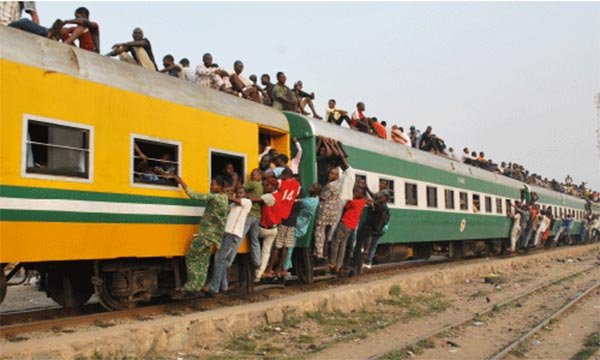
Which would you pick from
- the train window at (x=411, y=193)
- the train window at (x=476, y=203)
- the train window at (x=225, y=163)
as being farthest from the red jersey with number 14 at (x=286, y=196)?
the train window at (x=476, y=203)

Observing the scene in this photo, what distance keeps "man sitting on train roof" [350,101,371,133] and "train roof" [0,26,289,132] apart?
5281mm

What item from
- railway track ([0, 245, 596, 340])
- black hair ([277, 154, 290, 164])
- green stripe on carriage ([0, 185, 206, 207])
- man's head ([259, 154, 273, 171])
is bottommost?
railway track ([0, 245, 596, 340])

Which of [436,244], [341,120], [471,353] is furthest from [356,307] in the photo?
[436,244]

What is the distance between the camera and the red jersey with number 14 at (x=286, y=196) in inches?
344

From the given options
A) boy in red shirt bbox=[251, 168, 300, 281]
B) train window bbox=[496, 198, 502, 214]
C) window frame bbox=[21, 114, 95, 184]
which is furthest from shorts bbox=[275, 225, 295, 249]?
train window bbox=[496, 198, 502, 214]

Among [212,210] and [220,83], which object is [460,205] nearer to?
[220,83]

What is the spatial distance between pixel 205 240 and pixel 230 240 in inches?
17.5

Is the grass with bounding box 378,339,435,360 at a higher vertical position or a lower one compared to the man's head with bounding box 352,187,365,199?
lower

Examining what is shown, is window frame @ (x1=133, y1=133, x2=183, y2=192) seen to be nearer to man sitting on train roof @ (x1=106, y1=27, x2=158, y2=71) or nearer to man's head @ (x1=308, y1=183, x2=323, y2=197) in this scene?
man sitting on train roof @ (x1=106, y1=27, x2=158, y2=71)

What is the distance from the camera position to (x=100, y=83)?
6.46 meters

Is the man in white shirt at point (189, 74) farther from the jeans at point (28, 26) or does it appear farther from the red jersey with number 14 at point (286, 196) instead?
the jeans at point (28, 26)

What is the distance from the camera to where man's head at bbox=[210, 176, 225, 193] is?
7.80 metres

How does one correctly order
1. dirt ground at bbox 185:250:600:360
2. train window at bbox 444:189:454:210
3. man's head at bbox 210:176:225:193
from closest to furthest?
dirt ground at bbox 185:250:600:360
man's head at bbox 210:176:225:193
train window at bbox 444:189:454:210

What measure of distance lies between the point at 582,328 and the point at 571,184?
4484cm
